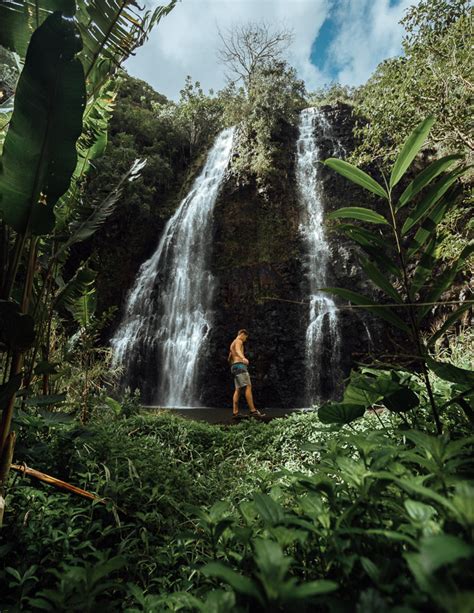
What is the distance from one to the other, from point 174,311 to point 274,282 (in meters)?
3.66

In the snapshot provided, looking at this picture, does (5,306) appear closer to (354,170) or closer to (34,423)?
(34,423)

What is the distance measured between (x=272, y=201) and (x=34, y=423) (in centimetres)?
1267

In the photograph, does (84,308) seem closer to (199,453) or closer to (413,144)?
(199,453)

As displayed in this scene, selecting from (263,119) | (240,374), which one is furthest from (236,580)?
(263,119)

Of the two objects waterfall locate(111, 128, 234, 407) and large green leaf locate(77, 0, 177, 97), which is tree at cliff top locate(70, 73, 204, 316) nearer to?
waterfall locate(111, 128, 234, 407)

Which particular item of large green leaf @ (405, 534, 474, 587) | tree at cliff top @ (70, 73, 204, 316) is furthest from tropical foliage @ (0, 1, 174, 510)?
tree at cliff top @ (70, 73, 204, 316)

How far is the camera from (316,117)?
49.5ft

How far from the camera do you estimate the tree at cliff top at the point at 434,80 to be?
595cm

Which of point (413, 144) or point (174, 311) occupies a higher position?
point (174, 311)

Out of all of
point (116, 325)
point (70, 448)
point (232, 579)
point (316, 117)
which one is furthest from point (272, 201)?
point (232, 579)

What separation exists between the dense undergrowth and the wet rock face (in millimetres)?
7179

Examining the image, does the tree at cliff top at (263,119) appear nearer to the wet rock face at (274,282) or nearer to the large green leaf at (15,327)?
the wet rock face at (274,282)

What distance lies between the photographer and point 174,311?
40.6 ft

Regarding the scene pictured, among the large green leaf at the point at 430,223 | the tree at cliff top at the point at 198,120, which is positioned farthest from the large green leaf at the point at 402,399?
the tree at cliff top at the point at 198,120
